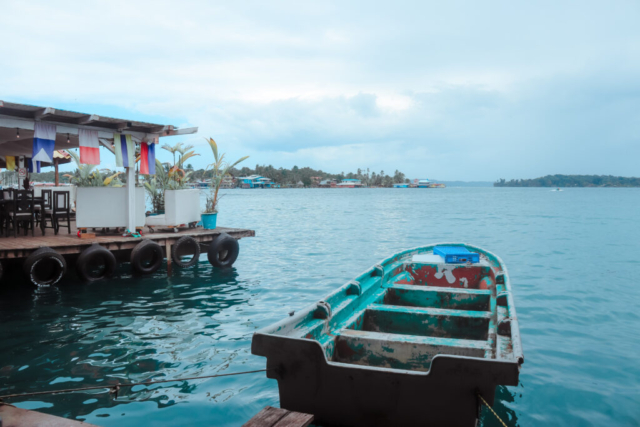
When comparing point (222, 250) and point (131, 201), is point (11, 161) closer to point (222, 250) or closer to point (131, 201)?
point (131, 201)

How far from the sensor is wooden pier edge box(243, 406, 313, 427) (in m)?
3.27

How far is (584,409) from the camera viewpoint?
550 cm

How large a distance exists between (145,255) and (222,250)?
212cm

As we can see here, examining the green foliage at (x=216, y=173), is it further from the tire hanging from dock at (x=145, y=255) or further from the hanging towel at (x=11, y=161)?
the hanging towel at (x=11, y=161)

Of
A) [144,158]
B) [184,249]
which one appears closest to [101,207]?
[144,158]

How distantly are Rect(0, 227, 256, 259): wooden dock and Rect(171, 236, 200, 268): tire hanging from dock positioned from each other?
163 millimetres

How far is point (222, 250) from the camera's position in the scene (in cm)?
1251

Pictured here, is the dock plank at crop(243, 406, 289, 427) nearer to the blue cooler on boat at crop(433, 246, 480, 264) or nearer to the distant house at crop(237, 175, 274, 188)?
the blue cooler on boat at crop(433, 246, 480, 264)

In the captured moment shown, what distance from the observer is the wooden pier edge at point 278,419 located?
3273mm

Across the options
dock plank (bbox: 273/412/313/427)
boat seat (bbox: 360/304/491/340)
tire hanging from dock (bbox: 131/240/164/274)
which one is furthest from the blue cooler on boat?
tire hanging from dock (bbox: 131/240/164/274)

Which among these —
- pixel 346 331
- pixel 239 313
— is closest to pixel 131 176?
pixel 239 313

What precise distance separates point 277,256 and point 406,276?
9.56 meters

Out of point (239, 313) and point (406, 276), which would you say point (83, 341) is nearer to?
point (239, 313)

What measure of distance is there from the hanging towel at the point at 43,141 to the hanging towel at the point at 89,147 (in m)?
0.62
